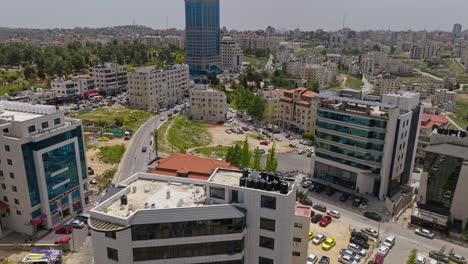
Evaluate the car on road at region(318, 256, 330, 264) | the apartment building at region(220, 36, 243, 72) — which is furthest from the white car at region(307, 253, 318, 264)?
the apartment building at region(220, 36, 243, 72)

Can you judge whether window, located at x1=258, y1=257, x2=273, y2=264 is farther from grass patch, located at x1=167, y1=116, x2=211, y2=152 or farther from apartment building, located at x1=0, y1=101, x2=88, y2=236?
grass patch, located at x1=167, y1=116, x2=211, y2=152

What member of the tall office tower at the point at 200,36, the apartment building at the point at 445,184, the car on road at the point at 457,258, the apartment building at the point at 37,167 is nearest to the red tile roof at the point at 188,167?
the apartment building at the point at 37,167

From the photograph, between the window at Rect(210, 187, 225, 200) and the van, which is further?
the van

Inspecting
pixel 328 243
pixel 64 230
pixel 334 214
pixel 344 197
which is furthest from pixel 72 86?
pixel 328 243

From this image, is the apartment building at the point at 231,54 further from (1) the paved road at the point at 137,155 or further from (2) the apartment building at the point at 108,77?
(1) the paved road at the point at 137,155

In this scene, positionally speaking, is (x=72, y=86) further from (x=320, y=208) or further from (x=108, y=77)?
(x=320, y=208)

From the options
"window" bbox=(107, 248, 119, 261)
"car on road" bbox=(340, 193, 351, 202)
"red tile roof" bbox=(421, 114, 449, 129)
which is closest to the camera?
"window" bbox=(107, 248, 119, 261)
